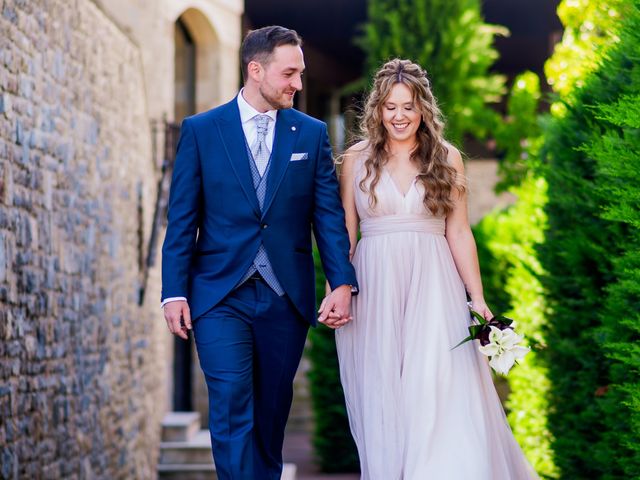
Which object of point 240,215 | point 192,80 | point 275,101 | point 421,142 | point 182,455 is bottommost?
point 182,455

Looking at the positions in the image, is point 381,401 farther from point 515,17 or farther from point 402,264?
point 515,17

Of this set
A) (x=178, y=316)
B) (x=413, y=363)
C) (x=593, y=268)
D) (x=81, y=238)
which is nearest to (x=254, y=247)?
(x=178, y=316)

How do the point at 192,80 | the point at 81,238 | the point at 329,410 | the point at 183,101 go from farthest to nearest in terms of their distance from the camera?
the point at 192,80 → the point at 183,101 → the point at 329,410 → the point at 81,238

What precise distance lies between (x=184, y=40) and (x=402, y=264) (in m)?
11.2

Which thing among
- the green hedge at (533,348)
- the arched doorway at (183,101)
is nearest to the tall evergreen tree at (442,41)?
the arched doorway at (183,101)

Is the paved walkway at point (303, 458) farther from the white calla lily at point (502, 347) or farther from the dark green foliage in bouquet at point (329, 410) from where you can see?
the white calla lily at point (502, 347)

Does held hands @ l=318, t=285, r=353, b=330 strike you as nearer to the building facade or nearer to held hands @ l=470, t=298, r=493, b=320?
held hands @ l=470, t=298, r=493, b=320

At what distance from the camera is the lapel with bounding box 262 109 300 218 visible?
491 centimetres

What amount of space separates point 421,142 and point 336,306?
0.86 m

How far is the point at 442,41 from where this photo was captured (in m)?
17.0

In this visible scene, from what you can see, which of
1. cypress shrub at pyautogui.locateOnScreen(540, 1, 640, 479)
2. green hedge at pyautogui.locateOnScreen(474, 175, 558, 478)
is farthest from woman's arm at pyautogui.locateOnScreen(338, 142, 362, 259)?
green hedge at pyautogui.locateOnScreen(474, 175, 558, 478)

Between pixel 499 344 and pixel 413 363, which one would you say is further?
pixel 413 363

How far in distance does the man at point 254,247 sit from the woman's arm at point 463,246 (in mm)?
529

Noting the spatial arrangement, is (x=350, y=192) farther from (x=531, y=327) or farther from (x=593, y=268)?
(x=531, y=327)
